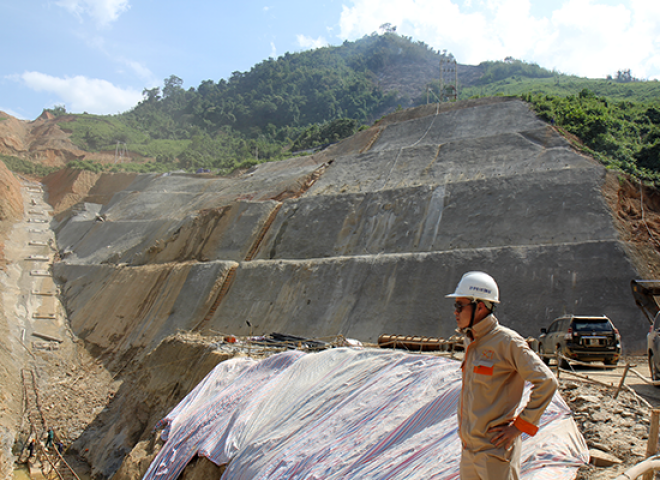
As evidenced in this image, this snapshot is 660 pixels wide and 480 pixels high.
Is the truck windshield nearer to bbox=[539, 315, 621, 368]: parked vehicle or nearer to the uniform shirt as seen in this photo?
bbox=[539, 315, 621, 368]: parked vehicle

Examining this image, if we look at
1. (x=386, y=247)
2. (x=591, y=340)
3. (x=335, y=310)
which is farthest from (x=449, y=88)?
(x=591, y=340)

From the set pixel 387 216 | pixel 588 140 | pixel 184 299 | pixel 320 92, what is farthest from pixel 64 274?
pixel 320 92

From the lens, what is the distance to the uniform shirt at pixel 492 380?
3531 mm

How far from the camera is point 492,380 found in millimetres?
3650

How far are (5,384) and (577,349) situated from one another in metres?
20.7

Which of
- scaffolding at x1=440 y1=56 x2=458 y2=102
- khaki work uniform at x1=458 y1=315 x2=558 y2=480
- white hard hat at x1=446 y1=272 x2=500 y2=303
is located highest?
scaffolding at x1=440 y1=56 x2=458 y2=102

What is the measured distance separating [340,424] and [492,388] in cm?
379

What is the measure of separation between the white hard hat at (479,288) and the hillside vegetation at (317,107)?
2417 centimetres

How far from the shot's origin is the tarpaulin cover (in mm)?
5203

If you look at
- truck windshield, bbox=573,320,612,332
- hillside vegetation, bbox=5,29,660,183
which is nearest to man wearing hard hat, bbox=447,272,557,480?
truck windshield, bbox=573,320,612,332

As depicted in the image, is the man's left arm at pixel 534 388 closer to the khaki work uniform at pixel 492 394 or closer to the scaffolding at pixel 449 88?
the khaki work uniform at pixel 492 394

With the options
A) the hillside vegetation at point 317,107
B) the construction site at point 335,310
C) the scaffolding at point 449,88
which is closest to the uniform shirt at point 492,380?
the construction site at point 335,310

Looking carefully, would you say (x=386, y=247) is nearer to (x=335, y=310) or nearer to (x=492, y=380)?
(x=335, y=310)

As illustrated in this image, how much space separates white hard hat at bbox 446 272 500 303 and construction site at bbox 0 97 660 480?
6.48ft
